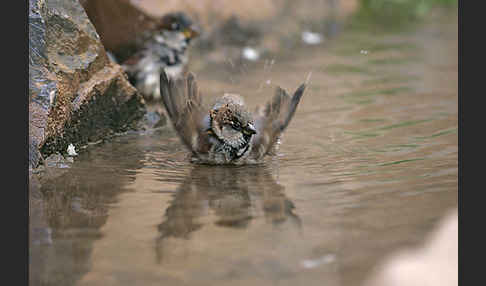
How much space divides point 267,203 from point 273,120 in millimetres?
1418

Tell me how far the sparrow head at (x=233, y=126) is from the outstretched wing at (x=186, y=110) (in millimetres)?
112

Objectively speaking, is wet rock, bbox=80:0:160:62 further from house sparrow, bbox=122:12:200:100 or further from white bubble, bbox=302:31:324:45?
white bubble, bbox=302:31:324:45

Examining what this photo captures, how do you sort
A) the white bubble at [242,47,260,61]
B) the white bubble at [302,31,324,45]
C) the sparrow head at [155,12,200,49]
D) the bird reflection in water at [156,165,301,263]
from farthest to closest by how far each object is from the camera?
1. the white bubble at [302,31,324,45]
2. the white bubble at [242,47,260,61]
3. the sparrow head at [155,12,200,49]
4. the bird reflection in water at [156,165,301,263]

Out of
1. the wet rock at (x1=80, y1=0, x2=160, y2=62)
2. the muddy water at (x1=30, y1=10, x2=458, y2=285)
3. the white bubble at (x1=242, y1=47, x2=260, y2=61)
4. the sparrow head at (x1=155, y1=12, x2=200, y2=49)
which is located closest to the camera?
the muddy water at (x1=30, y1=10, x2=458, y2=285)

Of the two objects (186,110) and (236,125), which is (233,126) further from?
(186,110)

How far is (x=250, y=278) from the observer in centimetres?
274

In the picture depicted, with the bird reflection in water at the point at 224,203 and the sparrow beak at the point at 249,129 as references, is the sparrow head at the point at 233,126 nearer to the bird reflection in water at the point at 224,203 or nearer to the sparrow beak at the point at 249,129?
the sparrow beak at the point at 249,129

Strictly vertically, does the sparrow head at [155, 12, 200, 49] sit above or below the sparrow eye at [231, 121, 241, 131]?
above

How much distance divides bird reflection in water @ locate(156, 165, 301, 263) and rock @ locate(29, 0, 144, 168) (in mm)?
1024

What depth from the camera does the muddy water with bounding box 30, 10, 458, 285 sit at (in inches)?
112

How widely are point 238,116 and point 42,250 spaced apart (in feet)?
6.29

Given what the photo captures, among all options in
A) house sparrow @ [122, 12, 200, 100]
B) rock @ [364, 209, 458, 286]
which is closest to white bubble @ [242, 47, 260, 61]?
house sparrow @ [122, 12, 200, 100]

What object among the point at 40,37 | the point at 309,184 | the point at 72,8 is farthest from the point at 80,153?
the point at 309,184

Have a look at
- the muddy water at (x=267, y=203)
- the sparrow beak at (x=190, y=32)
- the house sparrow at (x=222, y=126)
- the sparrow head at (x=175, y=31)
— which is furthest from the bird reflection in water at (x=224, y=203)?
the sparrow beak at (x=190, y=32)
